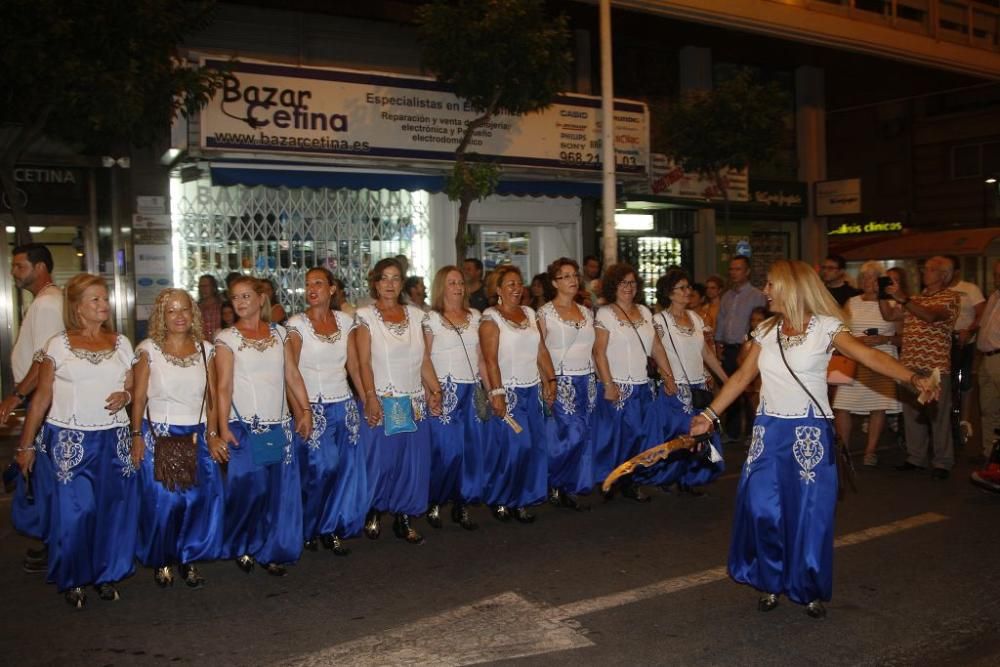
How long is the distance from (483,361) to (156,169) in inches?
294

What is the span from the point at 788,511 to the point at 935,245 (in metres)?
20.7

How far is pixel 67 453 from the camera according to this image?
5.48 m

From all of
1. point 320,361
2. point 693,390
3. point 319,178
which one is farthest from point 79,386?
point 319,178

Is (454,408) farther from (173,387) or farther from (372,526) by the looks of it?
(173,387)

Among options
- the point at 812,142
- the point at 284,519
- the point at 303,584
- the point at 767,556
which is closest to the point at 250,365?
the point at 284,519

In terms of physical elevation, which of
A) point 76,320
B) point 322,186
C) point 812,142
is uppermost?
point 812,142

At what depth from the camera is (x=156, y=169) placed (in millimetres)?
12859

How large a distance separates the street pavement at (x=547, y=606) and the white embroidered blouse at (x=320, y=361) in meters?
1.09

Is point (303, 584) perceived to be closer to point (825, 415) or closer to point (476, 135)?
point (825, 415)

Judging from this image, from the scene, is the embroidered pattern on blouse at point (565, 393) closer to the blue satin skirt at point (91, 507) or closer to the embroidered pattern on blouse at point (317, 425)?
the embroidered pattern on blouse at point (317, 425)

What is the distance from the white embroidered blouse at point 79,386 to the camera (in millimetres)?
5492

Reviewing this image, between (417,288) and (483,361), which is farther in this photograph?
(417,288)

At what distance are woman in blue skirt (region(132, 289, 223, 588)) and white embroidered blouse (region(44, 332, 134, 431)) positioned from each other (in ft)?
0.53

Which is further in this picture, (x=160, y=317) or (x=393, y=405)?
(x=393, y=405)
